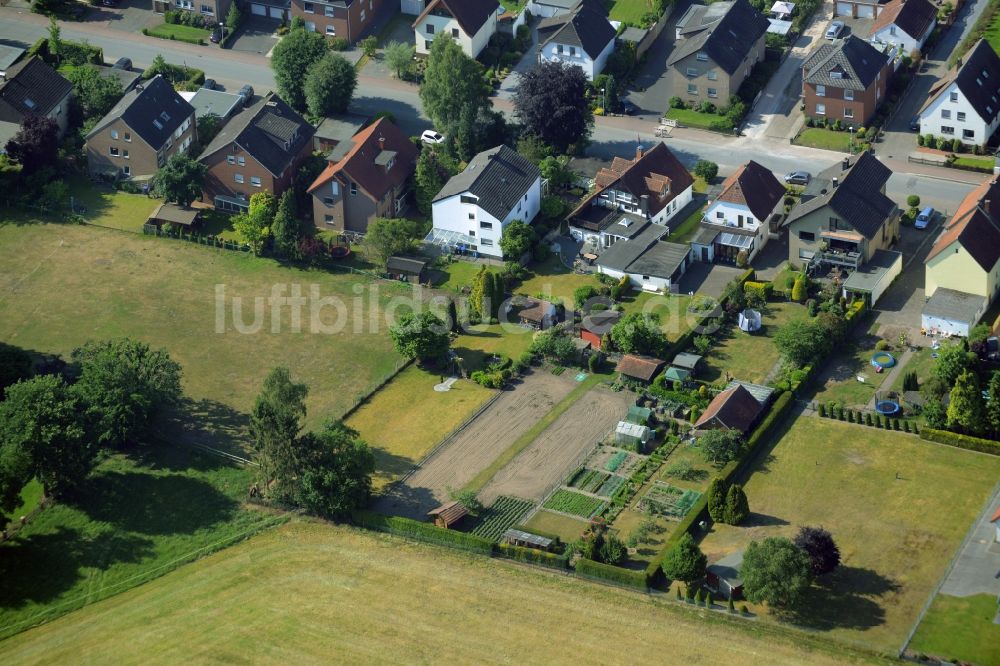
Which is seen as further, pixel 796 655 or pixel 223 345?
pixel 223 345

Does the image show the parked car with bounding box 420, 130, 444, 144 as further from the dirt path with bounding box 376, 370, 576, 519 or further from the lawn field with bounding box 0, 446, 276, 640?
the lawn field with bounding box 0, 446, 276, 640

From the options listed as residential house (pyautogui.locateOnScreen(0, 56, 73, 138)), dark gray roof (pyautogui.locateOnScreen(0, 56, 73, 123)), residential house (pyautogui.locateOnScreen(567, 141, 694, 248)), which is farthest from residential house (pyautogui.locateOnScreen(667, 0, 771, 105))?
dark gray roof (pyautogui.locateOnScreen(0, 56, 73, 123))

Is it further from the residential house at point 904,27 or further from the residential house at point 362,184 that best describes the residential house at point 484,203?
the residential house at point 904,27

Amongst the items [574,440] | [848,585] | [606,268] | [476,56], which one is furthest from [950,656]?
[476,56]

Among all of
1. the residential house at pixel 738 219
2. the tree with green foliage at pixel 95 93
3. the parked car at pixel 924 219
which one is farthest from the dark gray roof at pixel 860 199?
the tree with green foliage at pixel 95 93

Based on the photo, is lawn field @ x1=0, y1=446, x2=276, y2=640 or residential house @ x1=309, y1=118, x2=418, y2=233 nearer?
lawn field @ x1=0, y1=446, x2=276, y2=640

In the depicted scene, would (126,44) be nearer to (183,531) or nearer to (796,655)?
(183,531)

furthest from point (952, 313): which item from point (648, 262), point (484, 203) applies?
point (484, 203)
